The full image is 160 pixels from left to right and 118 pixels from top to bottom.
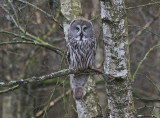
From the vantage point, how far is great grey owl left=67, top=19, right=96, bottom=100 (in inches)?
174

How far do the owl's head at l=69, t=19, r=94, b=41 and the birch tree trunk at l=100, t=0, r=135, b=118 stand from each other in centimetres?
138

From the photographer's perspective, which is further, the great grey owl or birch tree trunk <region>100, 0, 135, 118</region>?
the great grey owl

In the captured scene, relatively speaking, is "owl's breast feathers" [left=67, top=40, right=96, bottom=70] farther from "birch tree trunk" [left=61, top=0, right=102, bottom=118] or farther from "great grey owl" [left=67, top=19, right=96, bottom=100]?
"birch tree trunk" [left=61, top=0, right=102, bottom=118]

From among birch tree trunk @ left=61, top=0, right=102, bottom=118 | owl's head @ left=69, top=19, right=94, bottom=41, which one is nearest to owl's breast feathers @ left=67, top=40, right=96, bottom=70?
owl's head @ left=69, top=19, right=94, bottom=41

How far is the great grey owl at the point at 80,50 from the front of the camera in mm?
4430

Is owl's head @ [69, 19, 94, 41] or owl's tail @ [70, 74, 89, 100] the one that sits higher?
owl's head @ [69, 19, 94, 41]

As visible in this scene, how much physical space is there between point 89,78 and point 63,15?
41.9 inches

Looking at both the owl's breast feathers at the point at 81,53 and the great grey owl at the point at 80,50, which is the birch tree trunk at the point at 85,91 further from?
the owl's breast feathers at the point at 81,53

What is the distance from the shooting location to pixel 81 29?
468 cm

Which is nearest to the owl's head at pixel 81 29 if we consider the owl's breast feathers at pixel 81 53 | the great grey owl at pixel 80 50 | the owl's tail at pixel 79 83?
the great grey owl at pixel 80 50

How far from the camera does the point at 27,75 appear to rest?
906 centimetres

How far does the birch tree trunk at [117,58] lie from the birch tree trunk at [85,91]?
1.47 meters

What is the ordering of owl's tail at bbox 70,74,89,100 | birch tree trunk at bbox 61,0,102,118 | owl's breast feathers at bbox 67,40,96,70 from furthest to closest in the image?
birch tree trunk at bbox 61,0,102,118 → owl's tail at bbox 70,74,89,100 → owl's breast feathers at bbox 67,40,96,70

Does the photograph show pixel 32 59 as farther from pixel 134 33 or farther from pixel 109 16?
Result: pixel 109 16
